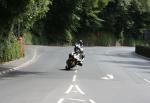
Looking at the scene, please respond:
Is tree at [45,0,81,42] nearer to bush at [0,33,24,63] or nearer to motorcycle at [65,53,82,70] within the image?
bush at [0,33,24,63]

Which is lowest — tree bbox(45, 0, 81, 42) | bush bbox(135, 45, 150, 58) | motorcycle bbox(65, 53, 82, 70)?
bush bbox(135, 45, 150, 58)

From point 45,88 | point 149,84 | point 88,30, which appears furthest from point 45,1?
point 88,30

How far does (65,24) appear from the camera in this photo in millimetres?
80438

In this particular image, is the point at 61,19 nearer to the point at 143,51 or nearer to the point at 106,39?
the point at 106,39

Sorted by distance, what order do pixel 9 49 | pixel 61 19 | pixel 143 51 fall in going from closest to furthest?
pixel 9 49, pixel 143 51, pixel 61 19

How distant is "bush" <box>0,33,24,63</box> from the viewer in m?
35.8

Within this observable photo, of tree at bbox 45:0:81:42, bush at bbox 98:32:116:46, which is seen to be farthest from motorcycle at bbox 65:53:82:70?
bush at bbox 98:32:116:46

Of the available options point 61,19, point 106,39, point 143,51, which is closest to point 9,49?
point 143,51

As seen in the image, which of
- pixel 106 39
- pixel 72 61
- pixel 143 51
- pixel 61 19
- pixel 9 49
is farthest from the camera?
pixel 106 39

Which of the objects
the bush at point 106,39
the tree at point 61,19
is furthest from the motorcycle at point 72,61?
the bush at point 106,39

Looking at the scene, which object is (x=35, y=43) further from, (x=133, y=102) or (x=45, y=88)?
(x=133, y=102)

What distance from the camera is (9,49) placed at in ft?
124

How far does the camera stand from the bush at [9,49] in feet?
117

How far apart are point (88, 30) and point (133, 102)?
238 feet
